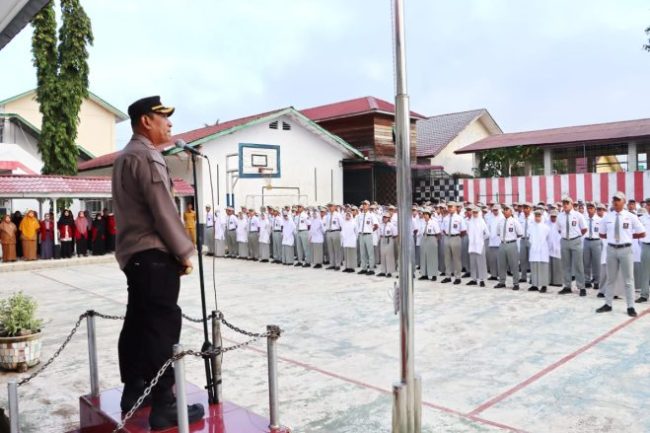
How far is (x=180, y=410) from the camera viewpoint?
2.85 metres

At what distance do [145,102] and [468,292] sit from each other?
27.7 feet

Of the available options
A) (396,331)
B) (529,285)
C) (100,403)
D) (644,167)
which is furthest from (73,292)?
(644,167)

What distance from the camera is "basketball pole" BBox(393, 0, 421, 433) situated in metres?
3.48

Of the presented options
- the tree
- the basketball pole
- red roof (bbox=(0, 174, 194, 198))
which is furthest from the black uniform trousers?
the tree

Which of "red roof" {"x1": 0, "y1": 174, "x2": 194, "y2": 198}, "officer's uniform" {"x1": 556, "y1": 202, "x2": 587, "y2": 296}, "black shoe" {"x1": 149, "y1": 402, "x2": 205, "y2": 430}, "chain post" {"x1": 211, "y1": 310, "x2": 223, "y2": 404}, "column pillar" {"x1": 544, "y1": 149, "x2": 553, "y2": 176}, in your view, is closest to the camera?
"black shoe" {"x1": 149, "y1": 402, "x2": 205, "y2": 430}

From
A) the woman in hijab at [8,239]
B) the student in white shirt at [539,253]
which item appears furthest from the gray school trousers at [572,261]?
the woman in hijab at [8,239]

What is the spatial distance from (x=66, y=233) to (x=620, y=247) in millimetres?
15315

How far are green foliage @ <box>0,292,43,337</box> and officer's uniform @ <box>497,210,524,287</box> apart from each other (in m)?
8.37

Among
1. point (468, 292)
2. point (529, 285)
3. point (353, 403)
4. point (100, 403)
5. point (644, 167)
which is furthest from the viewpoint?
point (644, 167)

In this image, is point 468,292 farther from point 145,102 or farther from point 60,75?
point 60,75

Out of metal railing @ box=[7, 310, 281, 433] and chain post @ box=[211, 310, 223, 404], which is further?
chain post @ box=[211, 310, 223, 404]

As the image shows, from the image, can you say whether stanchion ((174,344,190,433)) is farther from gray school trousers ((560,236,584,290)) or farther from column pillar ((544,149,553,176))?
column pillar ((544,149,553,176))

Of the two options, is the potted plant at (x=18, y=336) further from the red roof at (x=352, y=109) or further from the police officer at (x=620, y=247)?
the red roof at (x=352, y=109)

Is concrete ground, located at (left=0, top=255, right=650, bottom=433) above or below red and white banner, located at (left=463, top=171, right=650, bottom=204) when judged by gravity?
below
